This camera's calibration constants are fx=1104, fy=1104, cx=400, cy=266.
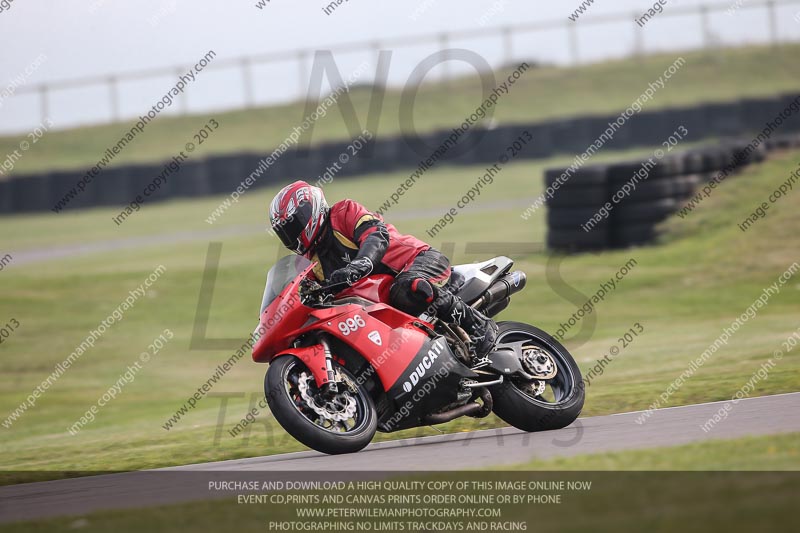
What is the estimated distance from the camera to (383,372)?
23.4 ft

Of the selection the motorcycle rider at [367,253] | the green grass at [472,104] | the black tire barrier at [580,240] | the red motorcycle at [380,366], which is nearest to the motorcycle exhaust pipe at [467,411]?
the red motorcycle at [380,366]

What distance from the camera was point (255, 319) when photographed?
17141 mm

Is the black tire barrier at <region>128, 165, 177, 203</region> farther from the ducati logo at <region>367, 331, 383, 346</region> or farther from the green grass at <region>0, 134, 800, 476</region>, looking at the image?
the ducati logo at <region>367, 331, 383, 346</region>

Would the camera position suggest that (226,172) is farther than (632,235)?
Yes

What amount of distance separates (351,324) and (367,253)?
1.55 feet

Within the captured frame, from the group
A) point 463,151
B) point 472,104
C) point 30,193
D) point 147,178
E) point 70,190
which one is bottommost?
point 472,104

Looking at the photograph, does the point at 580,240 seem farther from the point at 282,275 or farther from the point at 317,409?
the point at 317,409

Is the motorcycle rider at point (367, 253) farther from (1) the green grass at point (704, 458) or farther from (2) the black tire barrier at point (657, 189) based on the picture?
(2) the black tire barrier at point (657, 189)

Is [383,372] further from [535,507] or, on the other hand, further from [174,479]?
[535,507]

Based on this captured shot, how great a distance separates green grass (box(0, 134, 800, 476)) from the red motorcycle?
3.36ft

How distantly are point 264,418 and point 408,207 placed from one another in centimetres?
1683

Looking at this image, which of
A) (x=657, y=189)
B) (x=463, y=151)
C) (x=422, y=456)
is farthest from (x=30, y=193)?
(x=422, y=456)

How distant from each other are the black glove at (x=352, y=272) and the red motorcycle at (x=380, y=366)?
0.10m

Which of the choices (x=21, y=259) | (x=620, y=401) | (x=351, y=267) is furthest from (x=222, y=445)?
(x=21, y=259)
